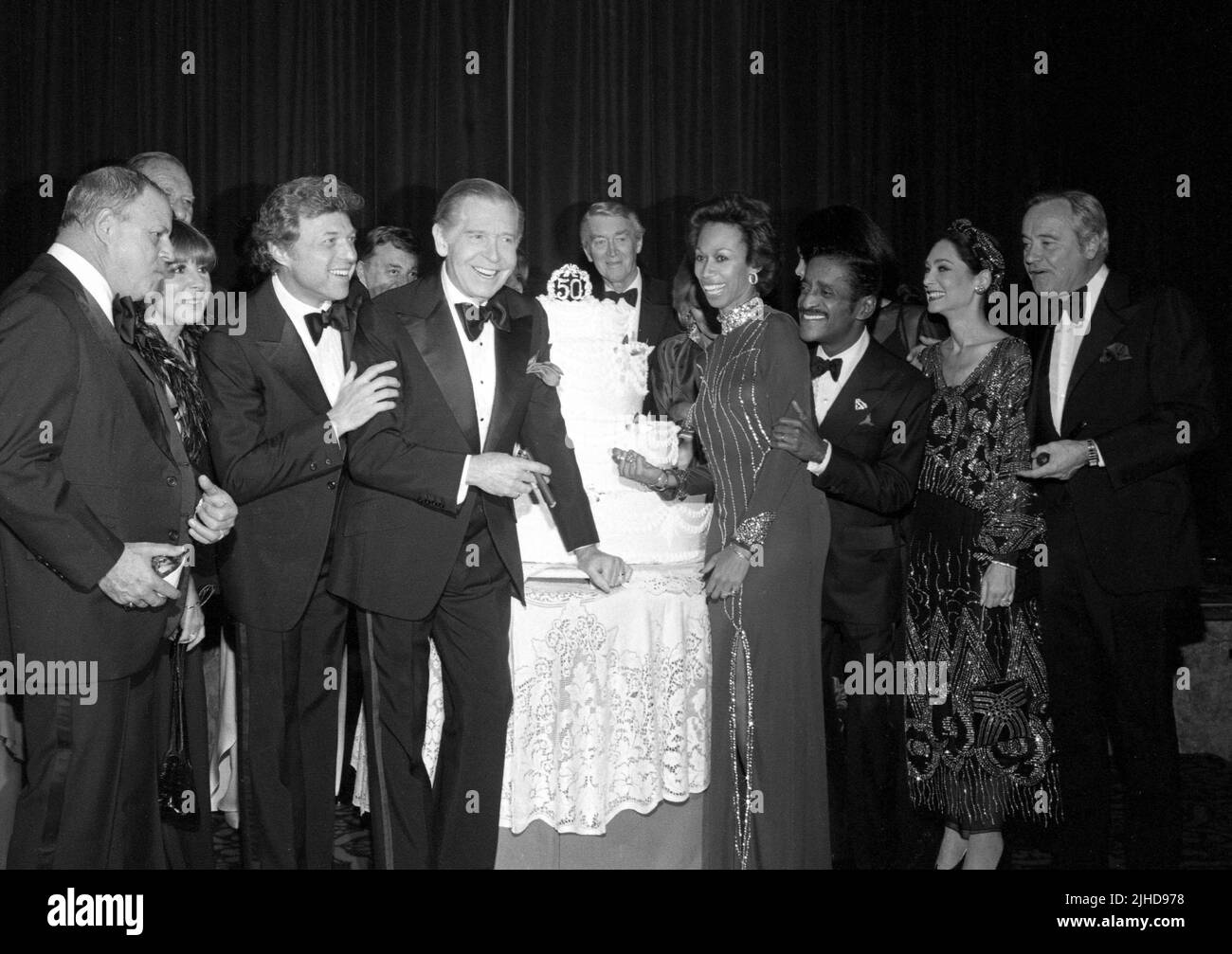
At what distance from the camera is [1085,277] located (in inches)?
141

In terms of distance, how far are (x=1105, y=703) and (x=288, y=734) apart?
2.16 meters

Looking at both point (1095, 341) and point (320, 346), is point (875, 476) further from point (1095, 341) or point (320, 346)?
point (320, 346)

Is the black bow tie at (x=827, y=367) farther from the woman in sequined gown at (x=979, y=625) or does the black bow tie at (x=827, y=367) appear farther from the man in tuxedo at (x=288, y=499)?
the man in tuxedo at (x=288, y=499)

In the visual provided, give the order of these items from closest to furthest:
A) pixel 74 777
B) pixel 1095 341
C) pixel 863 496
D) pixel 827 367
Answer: pixel 74 777 → pixel 863 496 → pixel 1095 341 → pixel 827 367

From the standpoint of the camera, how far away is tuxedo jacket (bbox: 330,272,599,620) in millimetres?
3082

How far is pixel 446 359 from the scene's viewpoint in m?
3.17

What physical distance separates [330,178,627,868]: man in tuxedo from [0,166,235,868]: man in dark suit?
1.44 ft

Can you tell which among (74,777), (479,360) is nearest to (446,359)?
(479,360)

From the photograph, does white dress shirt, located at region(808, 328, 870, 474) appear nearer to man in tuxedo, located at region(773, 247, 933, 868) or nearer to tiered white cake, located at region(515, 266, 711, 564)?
man in tuxedo, located at region(773, 247, 933, 868)

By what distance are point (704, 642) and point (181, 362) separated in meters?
1.49

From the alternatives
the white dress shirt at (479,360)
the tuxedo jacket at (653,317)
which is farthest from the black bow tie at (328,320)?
the tuxedo jacket at (653,317)

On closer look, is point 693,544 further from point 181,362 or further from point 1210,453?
point 1210,453

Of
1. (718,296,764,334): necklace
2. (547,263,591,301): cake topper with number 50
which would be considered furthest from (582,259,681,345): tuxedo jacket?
(718,296,764,334): necklace
